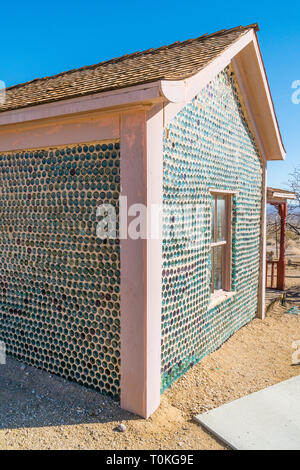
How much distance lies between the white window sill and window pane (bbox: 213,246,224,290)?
11 centimetres

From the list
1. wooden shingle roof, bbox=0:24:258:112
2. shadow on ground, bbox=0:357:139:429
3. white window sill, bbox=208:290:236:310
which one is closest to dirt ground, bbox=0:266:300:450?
shadow on ground, bbox=0:357:139:429

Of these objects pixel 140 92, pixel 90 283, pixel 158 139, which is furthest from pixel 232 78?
pixel 90 283

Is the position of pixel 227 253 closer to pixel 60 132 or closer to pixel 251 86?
pixel 251 86

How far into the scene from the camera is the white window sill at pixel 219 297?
16.1 feet

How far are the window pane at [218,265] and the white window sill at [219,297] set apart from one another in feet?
0.38

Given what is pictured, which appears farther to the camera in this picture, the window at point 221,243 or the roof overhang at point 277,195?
the roof overhang at point 277,195

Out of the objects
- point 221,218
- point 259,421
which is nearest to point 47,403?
point 259,421

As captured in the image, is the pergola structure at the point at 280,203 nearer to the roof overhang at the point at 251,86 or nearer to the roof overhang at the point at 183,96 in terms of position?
the roof overhang at the point at 251,86

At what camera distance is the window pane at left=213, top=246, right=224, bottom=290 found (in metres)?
5.32

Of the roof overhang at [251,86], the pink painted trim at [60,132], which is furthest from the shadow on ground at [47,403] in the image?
the roof overhang at [251,86]

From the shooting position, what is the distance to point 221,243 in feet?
17.3

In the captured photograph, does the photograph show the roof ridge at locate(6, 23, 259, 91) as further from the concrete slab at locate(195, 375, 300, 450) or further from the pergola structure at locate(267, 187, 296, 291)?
the concrete slab at locate(195, 375, 300, 450)

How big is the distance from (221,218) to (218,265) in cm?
76

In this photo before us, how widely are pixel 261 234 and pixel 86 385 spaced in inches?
187
